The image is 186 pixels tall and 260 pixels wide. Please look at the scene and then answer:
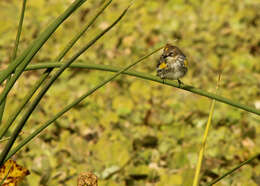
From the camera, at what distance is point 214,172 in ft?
9.29

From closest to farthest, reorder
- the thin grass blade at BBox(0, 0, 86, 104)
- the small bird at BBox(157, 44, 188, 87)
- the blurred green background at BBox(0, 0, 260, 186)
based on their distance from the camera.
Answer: the thin grass blade at BBox(0, 0, 86, 104)
the small bird at BBox(157, 44, 188, 87)
the blurred green background at BBox(0, 0, 260, 186)

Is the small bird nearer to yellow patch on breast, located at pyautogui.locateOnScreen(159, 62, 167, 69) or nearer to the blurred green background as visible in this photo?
yellow patch on breast, located at pyautogui.locateOnScreen(159, 62, 167, 69)

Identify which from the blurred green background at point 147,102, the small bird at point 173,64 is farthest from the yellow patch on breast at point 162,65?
the blurred green background at point 147,102

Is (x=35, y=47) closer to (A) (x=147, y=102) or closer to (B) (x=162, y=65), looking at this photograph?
(B) (x=162, y=65)

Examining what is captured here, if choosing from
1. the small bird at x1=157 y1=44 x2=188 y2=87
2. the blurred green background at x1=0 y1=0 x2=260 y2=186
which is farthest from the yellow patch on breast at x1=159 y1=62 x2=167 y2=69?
the blurred green background at x1=0 y1=0 x2=260 y2=186

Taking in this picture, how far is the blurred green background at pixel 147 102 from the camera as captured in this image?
2.90 m

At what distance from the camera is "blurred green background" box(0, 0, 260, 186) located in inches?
114

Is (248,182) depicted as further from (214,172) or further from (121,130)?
(121,130)

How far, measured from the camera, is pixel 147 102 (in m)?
3.81

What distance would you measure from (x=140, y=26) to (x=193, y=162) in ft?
8.30

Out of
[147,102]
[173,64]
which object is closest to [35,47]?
[173,64]

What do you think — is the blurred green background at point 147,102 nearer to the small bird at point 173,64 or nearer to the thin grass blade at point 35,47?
the thin grass blade at point 35,47

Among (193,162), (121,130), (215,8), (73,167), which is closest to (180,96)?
(121,130)

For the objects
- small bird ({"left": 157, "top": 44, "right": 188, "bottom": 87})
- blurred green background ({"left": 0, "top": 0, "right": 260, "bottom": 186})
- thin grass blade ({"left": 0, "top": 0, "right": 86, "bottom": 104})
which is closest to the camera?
thin grass blade ({"left": 0, "top": 0, "right": 86, "bottom": 104})
